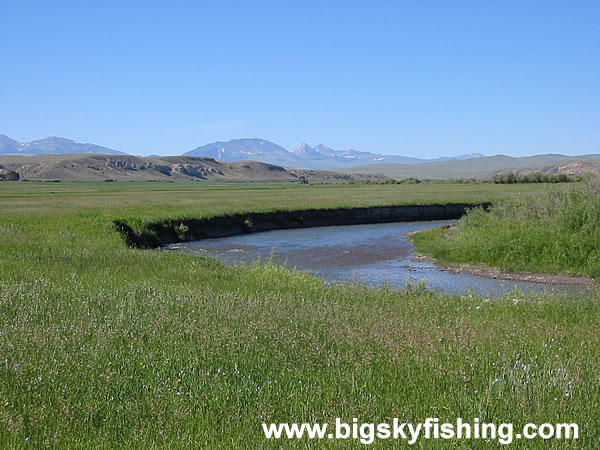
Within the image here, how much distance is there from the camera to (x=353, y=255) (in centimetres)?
3231

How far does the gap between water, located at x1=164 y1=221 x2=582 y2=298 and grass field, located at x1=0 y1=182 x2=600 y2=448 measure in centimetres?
617

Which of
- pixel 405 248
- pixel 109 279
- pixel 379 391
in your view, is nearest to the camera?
pixel 379 391

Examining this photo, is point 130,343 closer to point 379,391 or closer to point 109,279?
point 379,391

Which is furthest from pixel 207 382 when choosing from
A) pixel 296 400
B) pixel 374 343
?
pixel 374 343

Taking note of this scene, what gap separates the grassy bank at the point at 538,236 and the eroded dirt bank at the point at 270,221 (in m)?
2.71

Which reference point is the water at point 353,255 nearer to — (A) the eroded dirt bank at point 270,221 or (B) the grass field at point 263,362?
(A) the eroded dirt bank at point 270,221

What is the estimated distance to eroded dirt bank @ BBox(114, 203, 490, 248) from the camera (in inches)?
1436

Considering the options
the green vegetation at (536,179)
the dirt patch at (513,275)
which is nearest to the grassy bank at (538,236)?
the dirt patch at (513,275)

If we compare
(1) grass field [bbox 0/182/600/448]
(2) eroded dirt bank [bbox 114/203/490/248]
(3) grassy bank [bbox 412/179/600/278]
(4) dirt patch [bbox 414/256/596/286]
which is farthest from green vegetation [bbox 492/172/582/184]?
(1) grass field [bbox 0/182/600/448]

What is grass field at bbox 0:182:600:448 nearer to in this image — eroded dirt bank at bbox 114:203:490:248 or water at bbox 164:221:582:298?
water at bbox 164:221:582:298

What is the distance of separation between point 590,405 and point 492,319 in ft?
17.8

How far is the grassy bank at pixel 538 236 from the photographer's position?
87.0 ft

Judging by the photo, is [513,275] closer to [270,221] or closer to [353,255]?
[353,255]

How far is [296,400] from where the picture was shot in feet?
25.2
